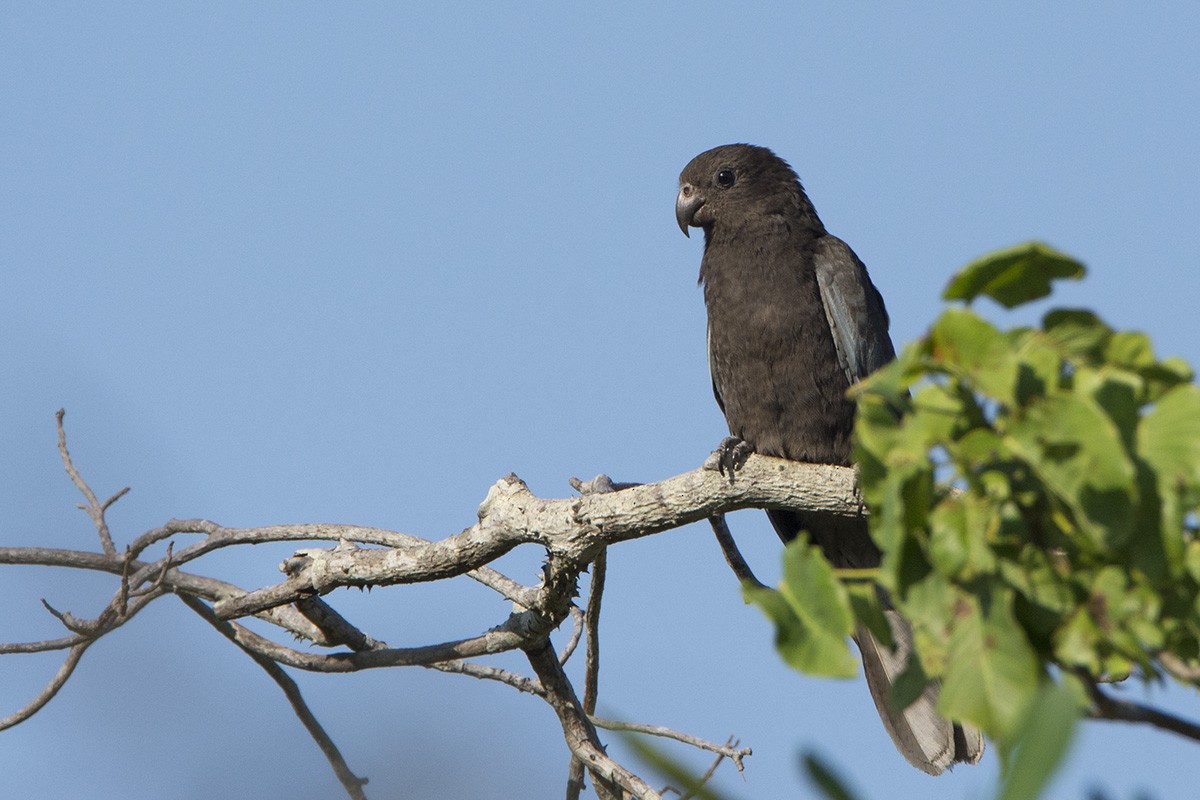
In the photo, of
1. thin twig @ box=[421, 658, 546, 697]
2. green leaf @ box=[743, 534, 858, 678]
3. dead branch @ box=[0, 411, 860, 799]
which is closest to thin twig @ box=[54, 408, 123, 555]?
dead branch @ box=[0, 411, 860, 799]

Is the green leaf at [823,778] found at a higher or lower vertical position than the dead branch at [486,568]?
lower

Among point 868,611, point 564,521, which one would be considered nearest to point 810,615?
point 868,611

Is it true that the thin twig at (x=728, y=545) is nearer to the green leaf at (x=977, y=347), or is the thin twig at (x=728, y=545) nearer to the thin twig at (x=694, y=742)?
the thin twig at (x=694, y=742)

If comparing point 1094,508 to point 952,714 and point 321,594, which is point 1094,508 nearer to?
point 952,714

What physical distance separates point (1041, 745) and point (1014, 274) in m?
0.66

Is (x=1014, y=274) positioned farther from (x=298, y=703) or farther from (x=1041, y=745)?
(x=298, y=703)

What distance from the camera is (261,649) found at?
4.26 m

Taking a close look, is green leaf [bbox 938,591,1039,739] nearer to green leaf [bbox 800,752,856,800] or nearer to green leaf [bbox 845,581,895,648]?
green leaf [bbox 845,581,895,648]

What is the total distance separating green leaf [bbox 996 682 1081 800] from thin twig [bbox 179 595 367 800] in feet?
12.3

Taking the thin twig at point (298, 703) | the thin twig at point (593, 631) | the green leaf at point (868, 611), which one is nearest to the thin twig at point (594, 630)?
the thin twig at point (593, 631)

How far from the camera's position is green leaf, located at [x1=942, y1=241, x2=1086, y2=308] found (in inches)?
52.9

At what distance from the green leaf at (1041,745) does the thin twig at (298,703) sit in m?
3.74

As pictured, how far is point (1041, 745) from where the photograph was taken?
0.86 meters

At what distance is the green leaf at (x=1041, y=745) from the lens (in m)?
0.85
